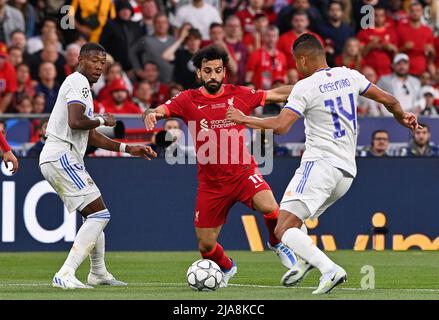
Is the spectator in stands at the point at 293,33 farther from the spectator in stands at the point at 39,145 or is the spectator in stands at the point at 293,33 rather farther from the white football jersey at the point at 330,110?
the white football jersey at the point at 330,110

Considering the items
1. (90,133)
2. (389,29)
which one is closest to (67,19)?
(389,29)

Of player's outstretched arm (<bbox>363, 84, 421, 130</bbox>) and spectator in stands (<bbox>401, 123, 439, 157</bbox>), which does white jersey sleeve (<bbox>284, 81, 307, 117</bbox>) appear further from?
spectator in stands (<bbox>401, 123, 439, 157</bbox>)

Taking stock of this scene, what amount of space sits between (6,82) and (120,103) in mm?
2023

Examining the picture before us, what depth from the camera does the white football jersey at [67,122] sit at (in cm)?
1188

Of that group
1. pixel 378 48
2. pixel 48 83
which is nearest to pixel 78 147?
pixel 48 83

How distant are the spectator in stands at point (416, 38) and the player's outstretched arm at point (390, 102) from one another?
442 inches

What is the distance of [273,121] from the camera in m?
10.7

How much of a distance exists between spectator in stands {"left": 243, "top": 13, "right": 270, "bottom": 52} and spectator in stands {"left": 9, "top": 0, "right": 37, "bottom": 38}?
3.92 meters

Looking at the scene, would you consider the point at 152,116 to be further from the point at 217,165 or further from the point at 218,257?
the point at 218,257

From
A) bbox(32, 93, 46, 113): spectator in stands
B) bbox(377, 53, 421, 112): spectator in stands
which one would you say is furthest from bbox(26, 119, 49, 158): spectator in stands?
bbox(377, 53, 421, 112): spectator in stands

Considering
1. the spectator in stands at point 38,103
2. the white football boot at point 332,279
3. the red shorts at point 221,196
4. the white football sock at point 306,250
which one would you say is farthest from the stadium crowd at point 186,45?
the white football boot at point 332,279

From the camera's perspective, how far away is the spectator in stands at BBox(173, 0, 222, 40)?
72.7ft
